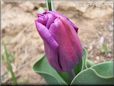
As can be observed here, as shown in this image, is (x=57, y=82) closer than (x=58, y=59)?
No

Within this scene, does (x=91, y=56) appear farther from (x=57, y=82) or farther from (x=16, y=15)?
(x=57, y=82)

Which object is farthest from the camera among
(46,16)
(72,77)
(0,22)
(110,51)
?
(0,22)

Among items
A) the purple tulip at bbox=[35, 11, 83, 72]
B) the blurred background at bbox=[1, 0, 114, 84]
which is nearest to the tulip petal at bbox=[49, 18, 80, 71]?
the purple tulip at bbox=[35, 11, 83, 72]

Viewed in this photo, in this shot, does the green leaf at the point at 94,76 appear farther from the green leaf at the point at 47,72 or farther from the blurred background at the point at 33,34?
the blurred background at the point at 33,34

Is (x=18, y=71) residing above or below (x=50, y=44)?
below

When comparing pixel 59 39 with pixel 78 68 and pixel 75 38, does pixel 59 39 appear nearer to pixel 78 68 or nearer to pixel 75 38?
pixel 75 38

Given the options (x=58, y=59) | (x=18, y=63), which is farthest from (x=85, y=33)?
(x=58, y=59)
